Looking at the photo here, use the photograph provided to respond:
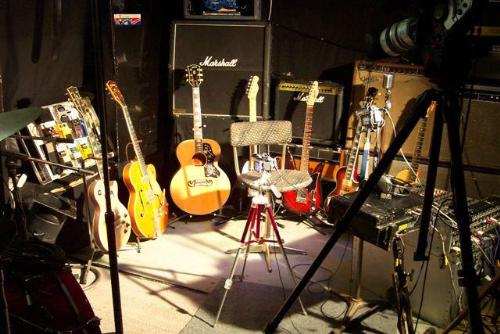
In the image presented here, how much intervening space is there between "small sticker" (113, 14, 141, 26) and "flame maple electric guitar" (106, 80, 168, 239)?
55cm

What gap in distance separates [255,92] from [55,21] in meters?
1.53

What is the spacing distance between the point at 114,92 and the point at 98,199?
81cm

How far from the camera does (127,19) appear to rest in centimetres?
362

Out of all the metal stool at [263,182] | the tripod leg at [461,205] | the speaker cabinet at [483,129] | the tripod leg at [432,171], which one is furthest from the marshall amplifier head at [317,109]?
the tripod leg at [461,205]

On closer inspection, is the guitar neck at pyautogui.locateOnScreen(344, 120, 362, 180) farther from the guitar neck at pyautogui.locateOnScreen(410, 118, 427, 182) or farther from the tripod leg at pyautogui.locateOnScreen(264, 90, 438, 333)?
the tripod leg at pyautogui.locateOnScreen(264, 90, 438, 333)

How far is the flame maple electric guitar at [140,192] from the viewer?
326cm

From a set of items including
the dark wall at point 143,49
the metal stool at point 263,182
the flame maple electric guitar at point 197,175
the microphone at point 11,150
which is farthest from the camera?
the flame maple electric guitar at point 197,175

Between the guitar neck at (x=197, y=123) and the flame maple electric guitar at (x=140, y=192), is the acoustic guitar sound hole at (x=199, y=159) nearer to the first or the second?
the guitar neck at (x=197, y=123)

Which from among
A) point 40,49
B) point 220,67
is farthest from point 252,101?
point 40,49

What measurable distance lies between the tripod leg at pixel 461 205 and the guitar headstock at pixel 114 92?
2575 mm

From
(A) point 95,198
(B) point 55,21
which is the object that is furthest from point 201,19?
(A) point 95,198

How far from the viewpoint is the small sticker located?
11.7 feet

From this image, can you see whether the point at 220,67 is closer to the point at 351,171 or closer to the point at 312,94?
the point at 312,94

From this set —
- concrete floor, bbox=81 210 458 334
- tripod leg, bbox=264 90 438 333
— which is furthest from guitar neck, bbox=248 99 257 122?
tripod leg, bbox=264 90 438 333
